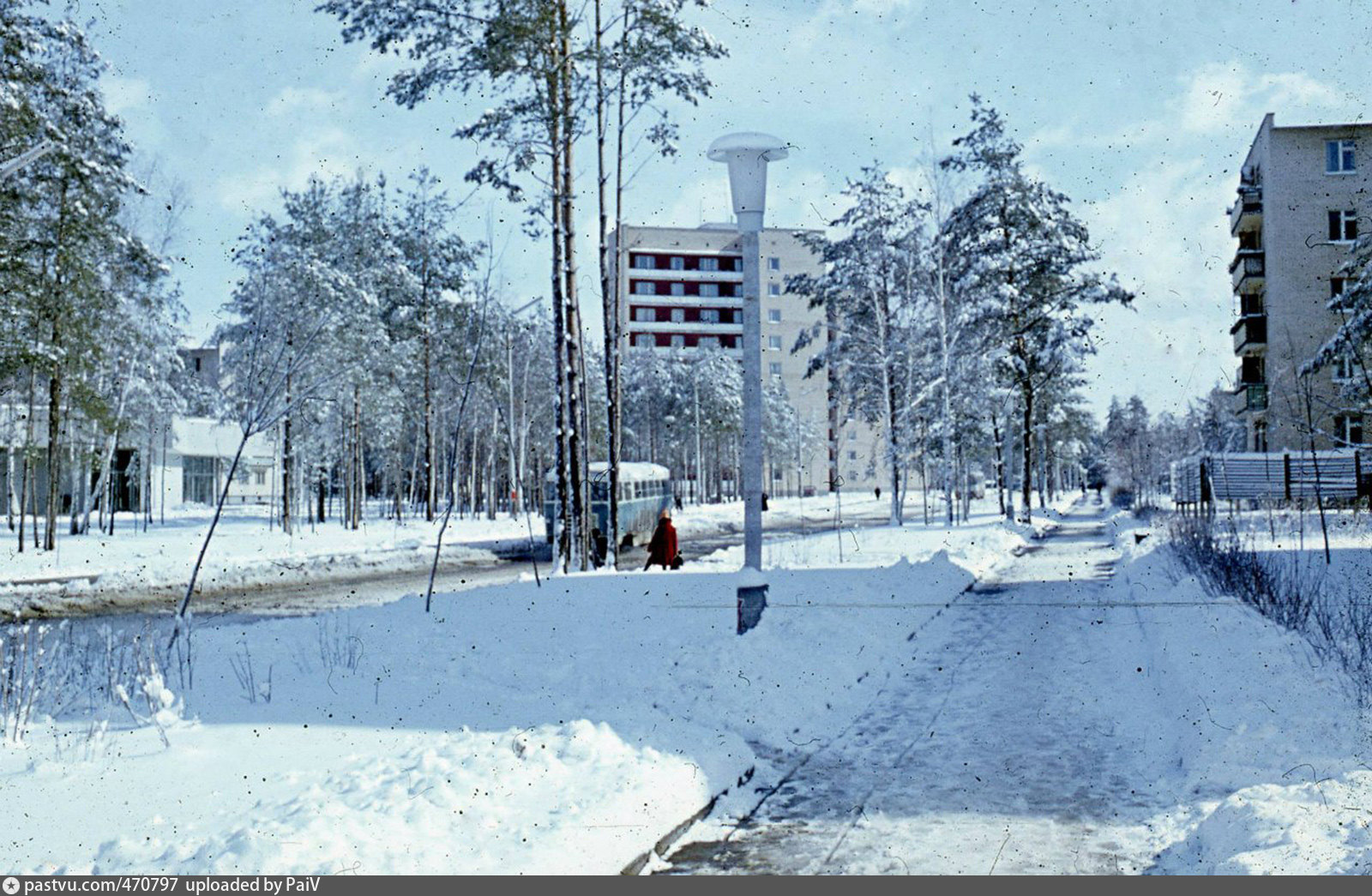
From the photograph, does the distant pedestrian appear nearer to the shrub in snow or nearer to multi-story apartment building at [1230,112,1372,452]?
the shrub in snow

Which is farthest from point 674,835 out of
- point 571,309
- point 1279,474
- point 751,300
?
point 1279,474

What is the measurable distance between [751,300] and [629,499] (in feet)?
79.5

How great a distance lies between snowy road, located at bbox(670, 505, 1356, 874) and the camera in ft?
18.6

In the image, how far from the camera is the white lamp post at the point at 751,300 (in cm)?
1112

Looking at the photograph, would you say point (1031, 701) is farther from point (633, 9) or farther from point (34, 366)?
point (34, 366)

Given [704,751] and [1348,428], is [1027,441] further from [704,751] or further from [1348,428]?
[704,751]

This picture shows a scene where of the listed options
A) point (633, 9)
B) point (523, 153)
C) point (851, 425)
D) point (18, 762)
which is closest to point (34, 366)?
point (523, 153)

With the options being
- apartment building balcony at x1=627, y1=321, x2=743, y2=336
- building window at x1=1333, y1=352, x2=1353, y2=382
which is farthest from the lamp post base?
apartment building balcony at x1=627, y1=321, x2=743, y2=336

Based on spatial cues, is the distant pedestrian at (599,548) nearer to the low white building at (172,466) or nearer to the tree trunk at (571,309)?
the tree trunk at (571,309)

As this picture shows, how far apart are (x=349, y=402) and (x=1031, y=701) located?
1502 inches

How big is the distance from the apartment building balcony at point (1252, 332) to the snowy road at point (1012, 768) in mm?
49036

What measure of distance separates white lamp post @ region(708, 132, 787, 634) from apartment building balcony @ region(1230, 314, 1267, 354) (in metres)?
50.8

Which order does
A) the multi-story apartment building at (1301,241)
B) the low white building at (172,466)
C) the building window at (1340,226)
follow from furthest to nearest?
the low white building at (172,466) → the building window at (1340,226) → the multi-story apartment building at (1301,241)

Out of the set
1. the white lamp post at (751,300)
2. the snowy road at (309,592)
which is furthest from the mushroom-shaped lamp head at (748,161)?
the snowy road at (309,592)
